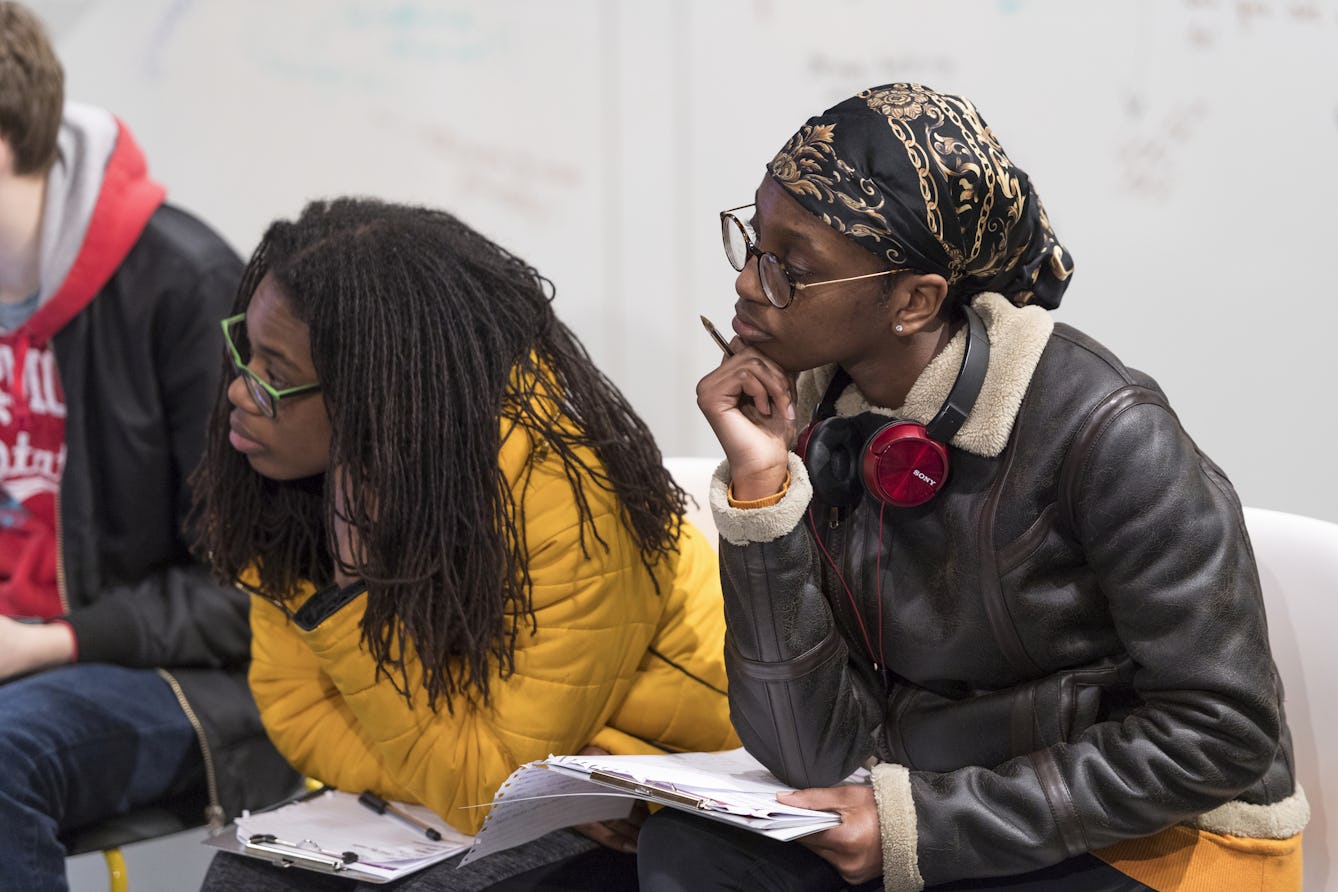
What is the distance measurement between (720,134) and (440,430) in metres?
1.20

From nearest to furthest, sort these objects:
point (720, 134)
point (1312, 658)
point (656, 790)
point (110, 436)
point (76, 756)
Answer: point (656, 790) → point (1312, 658) → point (76, 756) → point (110, 436) → point (720, 134)

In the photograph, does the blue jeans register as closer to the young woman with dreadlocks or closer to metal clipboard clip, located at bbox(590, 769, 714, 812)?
the young woman with dreadlocks

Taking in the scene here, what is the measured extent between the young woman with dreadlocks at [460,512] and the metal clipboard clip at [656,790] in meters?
0.27

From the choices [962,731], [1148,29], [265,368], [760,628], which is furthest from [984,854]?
[1148,29]

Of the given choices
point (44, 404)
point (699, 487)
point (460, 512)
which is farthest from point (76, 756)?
point (699, 487)

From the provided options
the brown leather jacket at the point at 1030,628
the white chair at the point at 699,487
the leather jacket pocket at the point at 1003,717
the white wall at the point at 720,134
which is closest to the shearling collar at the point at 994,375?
the brown leather jacket at the point at 1030,628

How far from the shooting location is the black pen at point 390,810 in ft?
5.31

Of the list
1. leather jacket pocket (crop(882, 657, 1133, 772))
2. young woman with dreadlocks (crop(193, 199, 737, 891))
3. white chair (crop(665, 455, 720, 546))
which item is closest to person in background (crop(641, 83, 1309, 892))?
leather jacket pocket (crop(882, 657, 1133, 772))

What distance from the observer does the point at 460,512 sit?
1541mm

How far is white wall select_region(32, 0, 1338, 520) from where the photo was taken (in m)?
2.16

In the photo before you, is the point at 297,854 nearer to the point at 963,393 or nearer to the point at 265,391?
the point at 265,391

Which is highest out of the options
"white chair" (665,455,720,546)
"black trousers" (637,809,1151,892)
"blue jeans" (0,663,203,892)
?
"white chair" (665,455,720,546)

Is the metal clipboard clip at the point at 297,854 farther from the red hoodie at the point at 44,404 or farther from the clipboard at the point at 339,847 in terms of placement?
the red hoodie at the point at 44,404

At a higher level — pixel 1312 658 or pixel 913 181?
pixel 913 181
